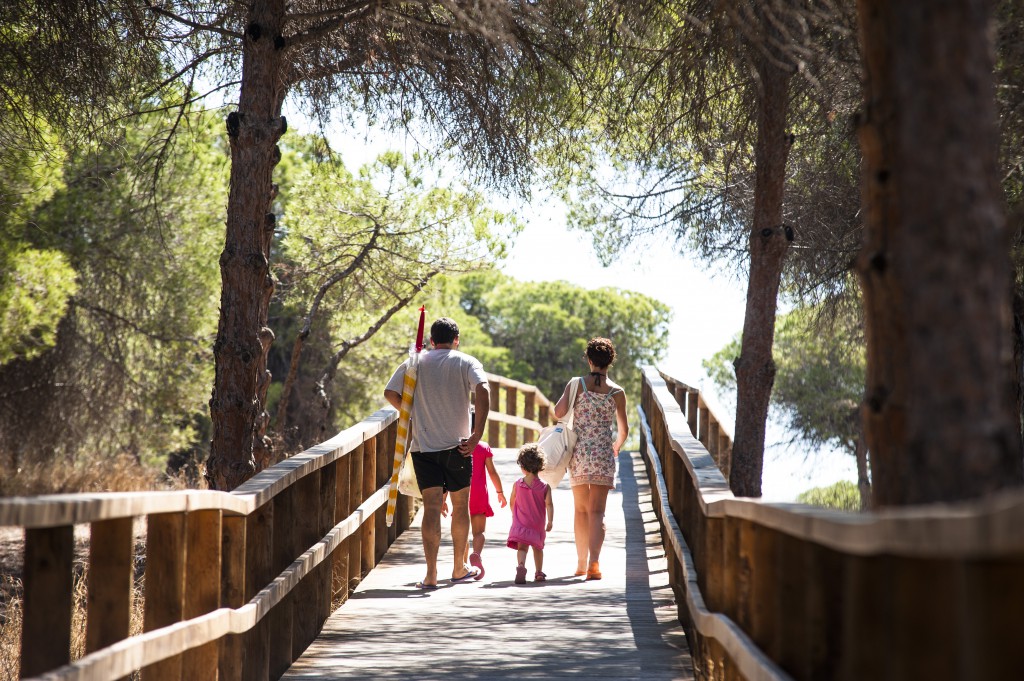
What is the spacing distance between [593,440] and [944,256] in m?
5.51

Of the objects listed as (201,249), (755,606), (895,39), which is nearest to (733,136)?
(755,606)

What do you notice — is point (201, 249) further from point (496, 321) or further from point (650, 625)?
point (496, 321)

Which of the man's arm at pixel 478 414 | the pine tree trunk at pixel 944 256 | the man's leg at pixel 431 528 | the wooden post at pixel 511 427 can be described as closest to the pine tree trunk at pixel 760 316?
the man's arm at pixel 478 414

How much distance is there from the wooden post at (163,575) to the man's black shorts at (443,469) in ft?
12.2

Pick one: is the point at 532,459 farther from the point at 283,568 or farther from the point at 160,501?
the point at 160,501

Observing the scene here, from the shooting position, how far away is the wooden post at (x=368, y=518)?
836 centimetres

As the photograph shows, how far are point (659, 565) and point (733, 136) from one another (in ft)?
10.2

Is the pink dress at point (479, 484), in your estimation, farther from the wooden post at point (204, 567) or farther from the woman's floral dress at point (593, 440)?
the wooden post at point (204, 567)

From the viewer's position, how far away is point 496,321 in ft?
152

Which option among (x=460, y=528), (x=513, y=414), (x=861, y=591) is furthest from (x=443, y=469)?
(x=513, y=414)

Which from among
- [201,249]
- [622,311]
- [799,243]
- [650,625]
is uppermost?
[622,311]

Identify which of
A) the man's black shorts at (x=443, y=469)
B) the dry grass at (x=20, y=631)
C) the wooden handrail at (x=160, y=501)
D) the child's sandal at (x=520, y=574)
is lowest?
the dry grass at (x=20, y=631)

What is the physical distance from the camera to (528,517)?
8.10m

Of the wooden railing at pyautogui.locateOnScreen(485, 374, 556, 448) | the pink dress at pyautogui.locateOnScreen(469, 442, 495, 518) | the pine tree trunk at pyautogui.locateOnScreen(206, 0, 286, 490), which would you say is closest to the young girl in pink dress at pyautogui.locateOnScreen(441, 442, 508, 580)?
the pink dress at pyautogui.locateOnScreen(469, 442, 495, 518)
